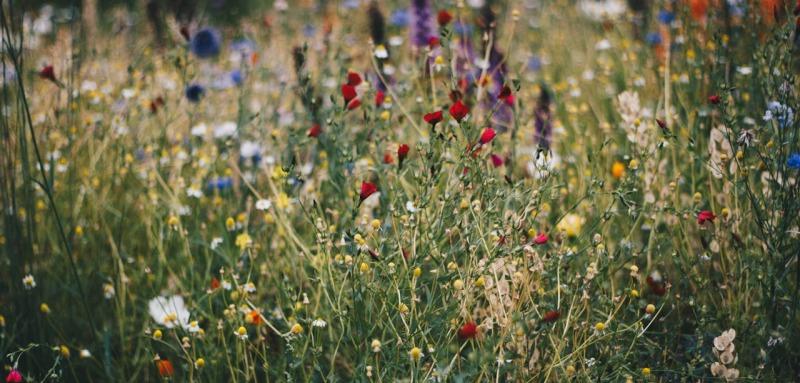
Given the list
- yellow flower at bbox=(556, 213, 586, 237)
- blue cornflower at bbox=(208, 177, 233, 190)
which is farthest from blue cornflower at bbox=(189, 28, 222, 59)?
yellow flower at bbox=(556, 213, 586, 237)

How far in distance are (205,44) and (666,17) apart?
2595 millimetres

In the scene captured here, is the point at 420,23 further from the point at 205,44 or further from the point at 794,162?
the point at 205,44

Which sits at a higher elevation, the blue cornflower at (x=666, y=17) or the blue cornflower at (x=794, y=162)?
the blue cornflower at (x=794, y=162)

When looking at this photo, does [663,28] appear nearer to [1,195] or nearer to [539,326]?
[539,326]

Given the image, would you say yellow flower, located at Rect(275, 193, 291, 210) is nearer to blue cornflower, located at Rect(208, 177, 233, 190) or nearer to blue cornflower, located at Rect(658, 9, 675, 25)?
blue cornflower, located at Rect(208, 177, 233, 190)

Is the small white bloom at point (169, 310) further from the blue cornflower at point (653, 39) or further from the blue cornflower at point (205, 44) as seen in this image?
the blue cornflower at point (205, 44)

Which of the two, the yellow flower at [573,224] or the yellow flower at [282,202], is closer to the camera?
the yellow flower at [282,202]

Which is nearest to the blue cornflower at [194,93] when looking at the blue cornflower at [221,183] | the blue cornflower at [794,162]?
the blue cornflower at [221,183]

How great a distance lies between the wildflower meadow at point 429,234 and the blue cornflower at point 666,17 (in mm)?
44

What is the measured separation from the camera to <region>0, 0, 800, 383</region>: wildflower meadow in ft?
5.22

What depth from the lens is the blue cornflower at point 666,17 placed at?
10.9 feet

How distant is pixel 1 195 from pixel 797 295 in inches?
79.6

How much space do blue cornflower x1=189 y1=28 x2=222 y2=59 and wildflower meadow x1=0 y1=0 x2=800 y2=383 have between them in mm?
1092

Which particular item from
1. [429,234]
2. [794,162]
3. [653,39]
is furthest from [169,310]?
[653,39]
